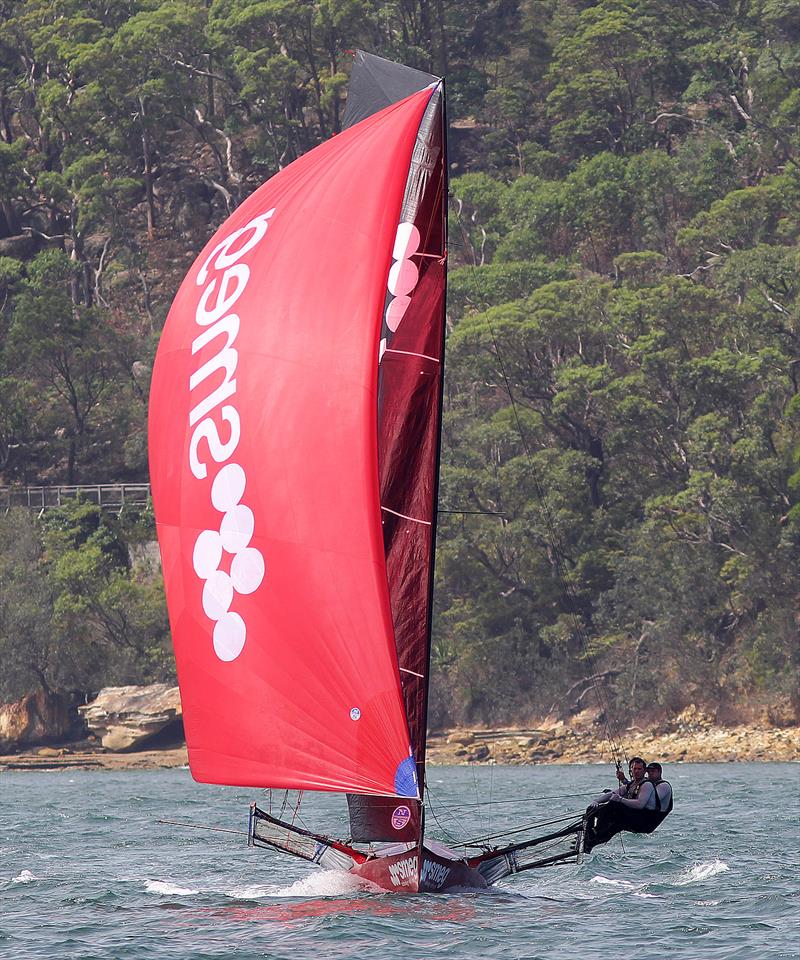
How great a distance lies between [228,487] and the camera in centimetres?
1526

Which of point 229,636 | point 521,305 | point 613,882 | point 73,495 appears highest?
point 521,305

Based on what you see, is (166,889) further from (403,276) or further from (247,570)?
(403,276)

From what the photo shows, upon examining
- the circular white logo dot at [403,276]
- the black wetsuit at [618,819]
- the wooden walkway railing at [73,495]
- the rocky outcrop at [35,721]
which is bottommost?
the rocky outcrop at [35,721]

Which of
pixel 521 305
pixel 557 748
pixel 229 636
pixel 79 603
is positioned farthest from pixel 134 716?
pixel 229 636

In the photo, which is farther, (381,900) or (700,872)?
(700,872)

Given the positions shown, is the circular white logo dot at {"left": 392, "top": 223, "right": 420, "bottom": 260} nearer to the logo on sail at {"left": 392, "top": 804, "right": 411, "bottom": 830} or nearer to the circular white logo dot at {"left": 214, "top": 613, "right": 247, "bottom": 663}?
the circular white logo dot at {"left": 214, "top": 613, "right": 247, "bottom": 663}

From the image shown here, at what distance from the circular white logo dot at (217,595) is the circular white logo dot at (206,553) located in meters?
0.07

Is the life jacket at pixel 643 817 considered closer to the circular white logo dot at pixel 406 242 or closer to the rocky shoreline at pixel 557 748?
the circular white logo dot at pixel 406 242

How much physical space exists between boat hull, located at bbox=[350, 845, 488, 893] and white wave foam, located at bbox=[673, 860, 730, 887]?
3075 mm

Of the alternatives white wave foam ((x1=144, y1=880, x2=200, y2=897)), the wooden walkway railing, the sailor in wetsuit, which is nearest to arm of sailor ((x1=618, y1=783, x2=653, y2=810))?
the sailor in wetsuit

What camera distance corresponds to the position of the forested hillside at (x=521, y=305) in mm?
49469

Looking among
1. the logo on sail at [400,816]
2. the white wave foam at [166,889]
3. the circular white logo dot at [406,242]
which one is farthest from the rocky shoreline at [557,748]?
the circular white logo dot at [406,242]

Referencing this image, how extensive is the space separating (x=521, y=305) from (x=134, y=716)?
1788cm

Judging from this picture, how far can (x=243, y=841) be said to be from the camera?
80.0 ft
